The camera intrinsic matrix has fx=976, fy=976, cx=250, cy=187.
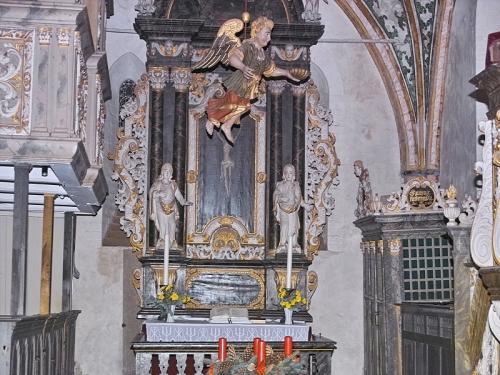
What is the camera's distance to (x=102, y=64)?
11875 mm

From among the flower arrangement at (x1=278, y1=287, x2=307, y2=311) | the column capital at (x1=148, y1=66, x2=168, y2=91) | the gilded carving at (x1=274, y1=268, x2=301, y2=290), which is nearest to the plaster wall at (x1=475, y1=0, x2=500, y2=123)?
the flower arrangement at (x1=278, y1=287, x2=307, y2=311)

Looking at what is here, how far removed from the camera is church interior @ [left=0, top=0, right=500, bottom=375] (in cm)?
1183

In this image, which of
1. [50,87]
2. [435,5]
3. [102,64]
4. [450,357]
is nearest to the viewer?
[50,87]

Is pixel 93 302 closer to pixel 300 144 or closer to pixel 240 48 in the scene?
pixel 300 144

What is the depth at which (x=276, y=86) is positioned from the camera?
542 inches

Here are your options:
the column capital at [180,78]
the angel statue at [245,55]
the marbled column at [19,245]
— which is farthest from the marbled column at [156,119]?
the marbled column at [19,245]

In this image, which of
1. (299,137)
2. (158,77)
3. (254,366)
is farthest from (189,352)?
(254,366)

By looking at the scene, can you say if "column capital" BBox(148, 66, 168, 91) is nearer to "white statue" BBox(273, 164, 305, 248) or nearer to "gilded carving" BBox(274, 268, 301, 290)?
"white statue" BBox(273, 164, 305, 248)

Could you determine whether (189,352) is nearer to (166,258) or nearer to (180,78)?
(166,258)

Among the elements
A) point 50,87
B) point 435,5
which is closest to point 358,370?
point 435,5

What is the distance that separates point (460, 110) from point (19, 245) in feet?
21.6

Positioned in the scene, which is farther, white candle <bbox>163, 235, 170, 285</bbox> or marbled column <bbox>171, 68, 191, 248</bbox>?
marbled column <bbox>171, 68, 191, 248</bbox>

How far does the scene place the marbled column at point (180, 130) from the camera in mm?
13368

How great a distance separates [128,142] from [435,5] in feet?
15.2
